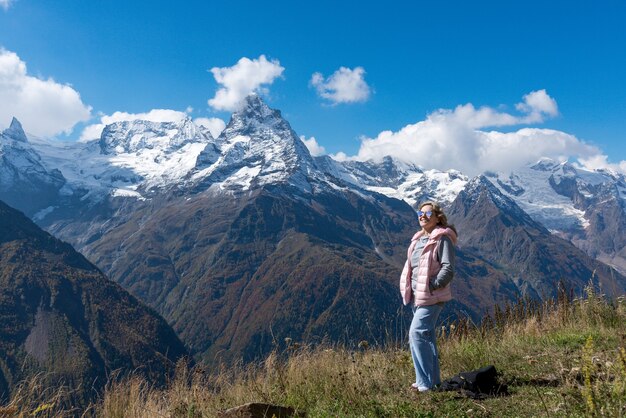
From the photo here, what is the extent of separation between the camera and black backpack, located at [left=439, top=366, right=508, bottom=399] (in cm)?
639

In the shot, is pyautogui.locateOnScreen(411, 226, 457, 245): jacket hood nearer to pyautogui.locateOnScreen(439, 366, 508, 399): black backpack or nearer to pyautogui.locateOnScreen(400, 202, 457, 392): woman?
pyautogui.locateOnScreen(400, 202, 457, 392): woman

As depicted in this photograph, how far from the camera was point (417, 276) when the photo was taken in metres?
7.77

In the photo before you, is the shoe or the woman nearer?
the shoe

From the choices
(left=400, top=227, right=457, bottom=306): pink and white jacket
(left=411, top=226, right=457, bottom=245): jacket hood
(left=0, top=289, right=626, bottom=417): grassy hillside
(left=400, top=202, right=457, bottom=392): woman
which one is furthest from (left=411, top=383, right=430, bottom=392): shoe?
(left=411, top=226, right=457, bottom=245): jacket hood

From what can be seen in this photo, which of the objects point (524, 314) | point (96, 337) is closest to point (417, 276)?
point (524, 314)

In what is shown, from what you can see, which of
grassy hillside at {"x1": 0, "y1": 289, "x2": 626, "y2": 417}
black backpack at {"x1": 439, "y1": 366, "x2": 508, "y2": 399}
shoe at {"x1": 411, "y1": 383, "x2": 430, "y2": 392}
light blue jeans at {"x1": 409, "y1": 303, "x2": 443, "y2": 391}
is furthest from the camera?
light blue jeans at {"x1": 409, "y1": 303, "x2": 443, "y2": 391}

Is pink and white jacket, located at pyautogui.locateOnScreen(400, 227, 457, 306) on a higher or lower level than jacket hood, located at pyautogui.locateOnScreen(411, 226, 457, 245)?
lower

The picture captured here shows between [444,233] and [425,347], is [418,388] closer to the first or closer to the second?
[425,347]

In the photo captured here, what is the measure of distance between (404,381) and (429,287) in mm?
1537

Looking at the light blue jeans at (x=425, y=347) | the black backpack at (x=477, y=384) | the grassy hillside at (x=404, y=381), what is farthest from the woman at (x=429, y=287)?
the grassy hillside at (x=404, y=381)

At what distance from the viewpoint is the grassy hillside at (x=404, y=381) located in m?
5.59

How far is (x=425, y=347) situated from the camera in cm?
729

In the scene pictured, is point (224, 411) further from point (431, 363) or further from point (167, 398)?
point (431, 363)

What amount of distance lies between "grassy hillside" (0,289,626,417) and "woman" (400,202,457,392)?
0.51 meters
